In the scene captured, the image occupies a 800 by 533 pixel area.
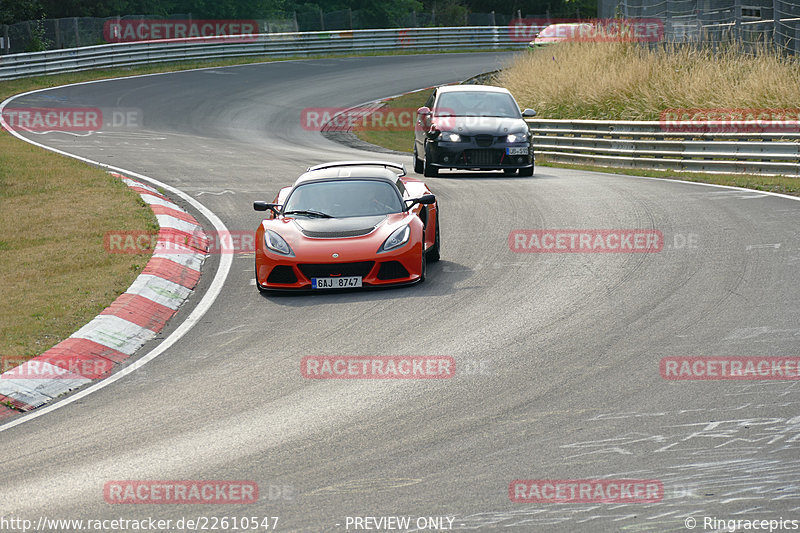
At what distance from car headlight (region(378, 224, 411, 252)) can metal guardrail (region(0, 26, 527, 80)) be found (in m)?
30.8

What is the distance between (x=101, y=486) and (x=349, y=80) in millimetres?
36661

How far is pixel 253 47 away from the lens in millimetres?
47719

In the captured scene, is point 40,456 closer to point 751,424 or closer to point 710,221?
point 751,424

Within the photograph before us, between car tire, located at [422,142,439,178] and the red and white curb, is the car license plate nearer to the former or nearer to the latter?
the red and white curb

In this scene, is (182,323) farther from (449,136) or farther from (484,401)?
(449,136)

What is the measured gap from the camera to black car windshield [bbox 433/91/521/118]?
2066cm

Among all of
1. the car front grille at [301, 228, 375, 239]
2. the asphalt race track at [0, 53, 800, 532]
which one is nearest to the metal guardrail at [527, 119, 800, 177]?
the asphalt race track at [0, 53, 800, 532]

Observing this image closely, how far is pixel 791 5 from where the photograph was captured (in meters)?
25.0

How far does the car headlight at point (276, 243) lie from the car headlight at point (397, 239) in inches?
40.2

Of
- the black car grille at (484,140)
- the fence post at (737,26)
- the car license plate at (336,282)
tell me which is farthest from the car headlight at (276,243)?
the fence post at (737,26)

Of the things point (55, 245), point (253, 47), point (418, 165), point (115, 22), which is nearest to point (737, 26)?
point (418, 165)

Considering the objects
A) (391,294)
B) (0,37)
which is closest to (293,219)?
(391,294)

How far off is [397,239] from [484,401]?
4351 millimetres

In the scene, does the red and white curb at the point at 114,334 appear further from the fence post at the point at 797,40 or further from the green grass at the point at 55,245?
the fence post at the point at 797,40
